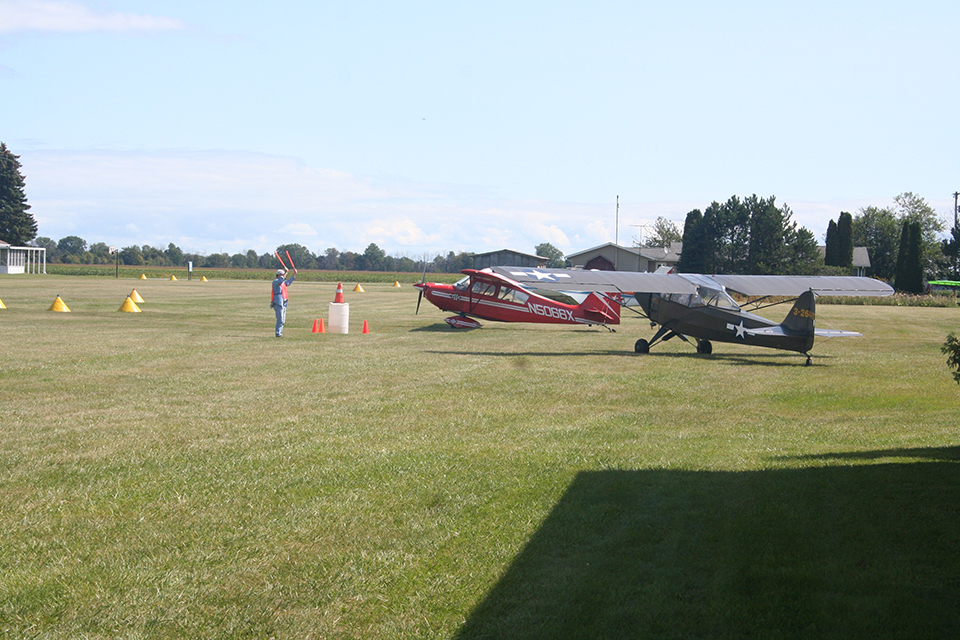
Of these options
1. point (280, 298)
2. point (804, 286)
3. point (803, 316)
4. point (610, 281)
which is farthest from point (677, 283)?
point (280, 298)

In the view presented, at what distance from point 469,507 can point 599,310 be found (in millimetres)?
16524

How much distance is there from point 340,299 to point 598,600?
18.5m

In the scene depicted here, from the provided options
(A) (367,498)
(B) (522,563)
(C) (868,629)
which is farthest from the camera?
(A) (367,498)

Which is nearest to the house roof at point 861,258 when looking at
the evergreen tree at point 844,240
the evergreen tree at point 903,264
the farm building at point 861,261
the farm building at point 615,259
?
the farm building at point 861,261

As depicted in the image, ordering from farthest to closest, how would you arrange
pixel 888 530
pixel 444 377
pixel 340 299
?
pixel 340 299 < pixel 444 377 < pixel 888 530

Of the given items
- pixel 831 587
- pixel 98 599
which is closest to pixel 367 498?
pixel 98 599

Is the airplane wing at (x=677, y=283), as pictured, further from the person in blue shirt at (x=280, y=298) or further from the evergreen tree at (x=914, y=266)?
the evergreen tree at (x=914, y=266)

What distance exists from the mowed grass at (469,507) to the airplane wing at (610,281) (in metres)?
4.89

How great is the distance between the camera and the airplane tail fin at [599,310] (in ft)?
70.9

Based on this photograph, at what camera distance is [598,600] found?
3973 millimetres

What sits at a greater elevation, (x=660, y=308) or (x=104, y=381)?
(x=660, y=308)

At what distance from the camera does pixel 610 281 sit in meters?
16.9

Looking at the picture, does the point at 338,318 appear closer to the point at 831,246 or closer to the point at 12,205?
the point at 831,246

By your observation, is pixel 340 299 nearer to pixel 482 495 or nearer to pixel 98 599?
pixel 482 495
